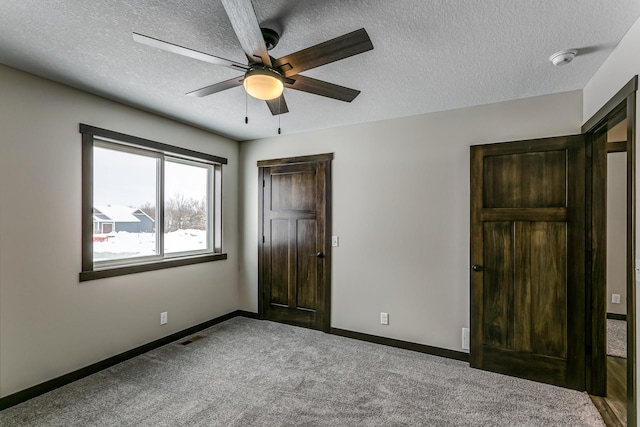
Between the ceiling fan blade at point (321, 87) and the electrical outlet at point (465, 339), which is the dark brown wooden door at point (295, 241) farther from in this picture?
the ceiling fan blade at point (321, 87)

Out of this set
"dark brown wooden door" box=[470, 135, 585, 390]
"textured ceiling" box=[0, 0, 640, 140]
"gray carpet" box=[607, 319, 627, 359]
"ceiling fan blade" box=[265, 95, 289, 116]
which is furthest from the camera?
"gray carpet" box=[607, 319, 627, 359]

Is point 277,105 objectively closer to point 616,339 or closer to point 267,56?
point 267,56

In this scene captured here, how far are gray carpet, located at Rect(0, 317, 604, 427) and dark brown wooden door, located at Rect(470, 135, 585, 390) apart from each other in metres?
0.24

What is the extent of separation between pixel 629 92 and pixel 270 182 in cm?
347

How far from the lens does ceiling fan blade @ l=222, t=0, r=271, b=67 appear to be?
4.20 ft

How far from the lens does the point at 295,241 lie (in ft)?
13.4

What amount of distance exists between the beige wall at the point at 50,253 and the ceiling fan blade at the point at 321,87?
2048mm

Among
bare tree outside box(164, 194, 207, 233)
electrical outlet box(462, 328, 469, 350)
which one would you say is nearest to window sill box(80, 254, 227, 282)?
bare tree outside box(164, 194, 207, 233)

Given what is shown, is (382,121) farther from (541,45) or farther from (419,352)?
(419,352)

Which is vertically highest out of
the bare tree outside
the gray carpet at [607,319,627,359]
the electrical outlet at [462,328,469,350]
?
the bare tree outside

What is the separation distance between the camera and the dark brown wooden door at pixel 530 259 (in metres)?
2.61

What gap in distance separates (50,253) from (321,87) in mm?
2501

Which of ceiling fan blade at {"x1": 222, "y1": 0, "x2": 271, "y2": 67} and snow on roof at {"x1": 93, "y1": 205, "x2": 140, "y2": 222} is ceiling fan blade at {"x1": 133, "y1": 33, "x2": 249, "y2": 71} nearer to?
ceiling fan blade at {"x1": 222, "y1": 0, "x2": 271, "y2": 67}

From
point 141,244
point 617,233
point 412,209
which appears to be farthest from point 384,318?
point 617,233
